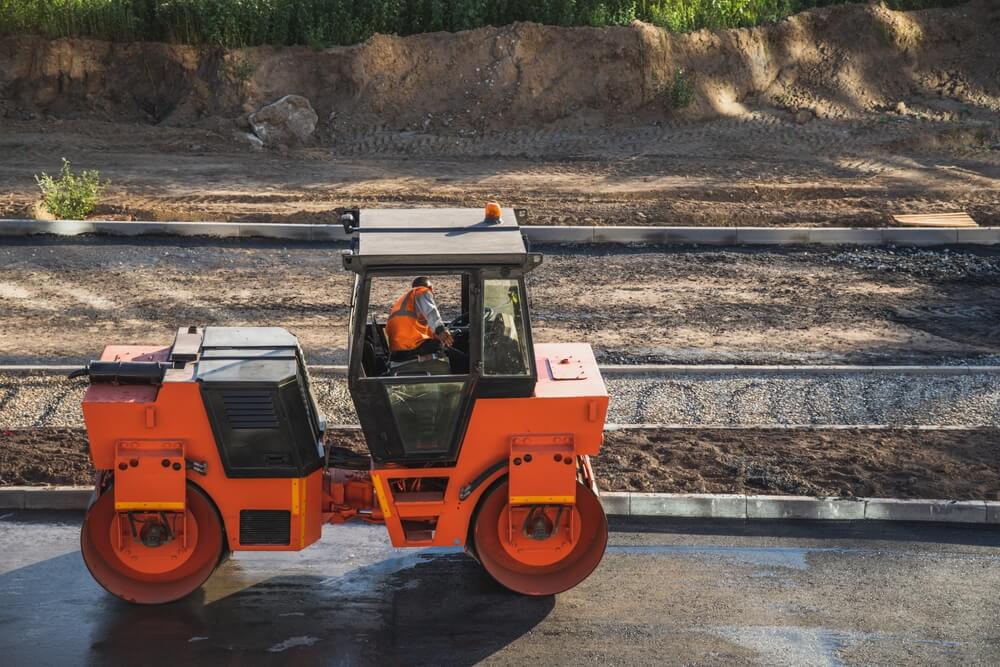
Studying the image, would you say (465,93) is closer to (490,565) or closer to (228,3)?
(228,3)

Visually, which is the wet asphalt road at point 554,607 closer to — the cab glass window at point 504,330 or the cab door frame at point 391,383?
the cab door frame at point 391,383

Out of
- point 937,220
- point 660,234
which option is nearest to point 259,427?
point 660,234

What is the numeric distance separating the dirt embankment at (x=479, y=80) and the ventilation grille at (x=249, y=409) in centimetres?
1536

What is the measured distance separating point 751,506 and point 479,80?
15155 mm

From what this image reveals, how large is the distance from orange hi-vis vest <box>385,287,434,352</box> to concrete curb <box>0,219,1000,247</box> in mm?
8301

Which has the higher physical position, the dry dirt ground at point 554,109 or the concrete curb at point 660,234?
the dry dirt ground at point 554,109

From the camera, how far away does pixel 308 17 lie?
75.6 feet

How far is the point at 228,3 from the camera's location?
22531 mm

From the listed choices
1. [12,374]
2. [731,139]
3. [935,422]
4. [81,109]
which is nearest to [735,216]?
[731,139]

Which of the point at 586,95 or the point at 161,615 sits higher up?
the point at 586,95

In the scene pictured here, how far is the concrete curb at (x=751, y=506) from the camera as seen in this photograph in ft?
27.7

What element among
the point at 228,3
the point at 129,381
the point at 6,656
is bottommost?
the point at 6,656

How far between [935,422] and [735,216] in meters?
6.96

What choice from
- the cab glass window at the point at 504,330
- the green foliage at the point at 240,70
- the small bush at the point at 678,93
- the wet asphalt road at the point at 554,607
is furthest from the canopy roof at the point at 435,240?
the green foliage at the point at 240,70
